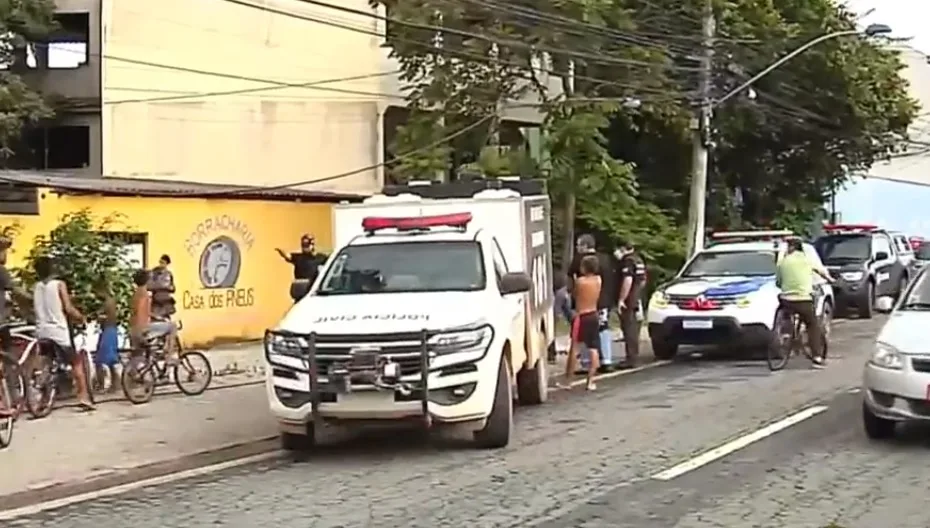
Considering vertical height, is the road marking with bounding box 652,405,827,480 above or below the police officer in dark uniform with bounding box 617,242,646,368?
below

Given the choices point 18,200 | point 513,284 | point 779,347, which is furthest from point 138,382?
point 779,347

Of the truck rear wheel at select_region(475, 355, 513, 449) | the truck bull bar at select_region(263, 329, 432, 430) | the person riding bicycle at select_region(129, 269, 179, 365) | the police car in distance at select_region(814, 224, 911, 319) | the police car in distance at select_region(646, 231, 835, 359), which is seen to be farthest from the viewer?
the police car in distance at select_region(814, 224, 911, 319)

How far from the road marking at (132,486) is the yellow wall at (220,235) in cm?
913

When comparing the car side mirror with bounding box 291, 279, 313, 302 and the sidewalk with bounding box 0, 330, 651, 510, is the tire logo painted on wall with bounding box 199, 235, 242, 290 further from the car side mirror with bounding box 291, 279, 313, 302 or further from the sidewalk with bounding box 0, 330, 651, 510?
the car side mirror with bounding box 291, 279, 313, 302

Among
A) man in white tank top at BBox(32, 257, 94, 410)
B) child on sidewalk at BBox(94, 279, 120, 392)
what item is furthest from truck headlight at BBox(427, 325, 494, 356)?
child on sidewalk at BBox(94, 279, 120, 392)

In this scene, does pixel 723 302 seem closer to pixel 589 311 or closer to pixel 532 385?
pixel 589 311

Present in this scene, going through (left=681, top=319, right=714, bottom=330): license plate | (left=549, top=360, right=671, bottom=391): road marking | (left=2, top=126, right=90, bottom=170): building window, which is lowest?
(left=549, top=360, right=671, bottom=391): road marking

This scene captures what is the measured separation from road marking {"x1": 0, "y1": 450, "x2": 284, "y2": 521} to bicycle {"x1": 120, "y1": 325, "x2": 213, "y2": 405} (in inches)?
171

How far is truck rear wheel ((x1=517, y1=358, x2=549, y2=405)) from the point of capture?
53.2ft

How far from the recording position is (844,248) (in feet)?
107

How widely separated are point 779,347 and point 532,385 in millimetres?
5251

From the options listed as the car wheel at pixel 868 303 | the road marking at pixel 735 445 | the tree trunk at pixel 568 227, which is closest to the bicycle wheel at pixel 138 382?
the road marking at pixel 735 445

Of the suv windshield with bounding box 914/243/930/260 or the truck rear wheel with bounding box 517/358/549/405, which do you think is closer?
Result: the truck rear wheel with bounding box 517/358/549/405

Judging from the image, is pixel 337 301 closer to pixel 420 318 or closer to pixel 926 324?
pixel 420 318
